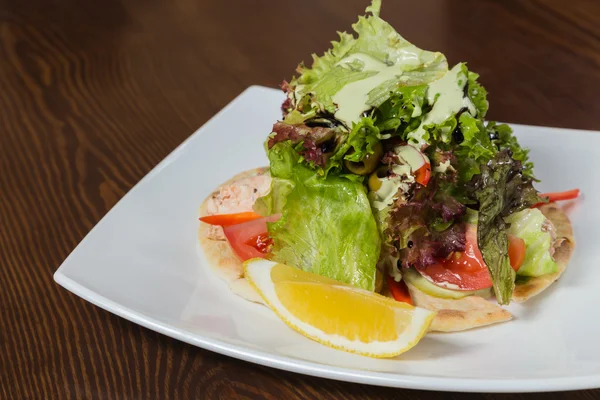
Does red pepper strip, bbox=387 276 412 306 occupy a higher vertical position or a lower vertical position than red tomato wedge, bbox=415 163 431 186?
lower

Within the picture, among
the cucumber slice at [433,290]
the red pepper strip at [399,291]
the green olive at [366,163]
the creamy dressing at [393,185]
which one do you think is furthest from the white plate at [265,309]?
the green olive at [366,163]

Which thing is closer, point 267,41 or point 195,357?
point 195,357

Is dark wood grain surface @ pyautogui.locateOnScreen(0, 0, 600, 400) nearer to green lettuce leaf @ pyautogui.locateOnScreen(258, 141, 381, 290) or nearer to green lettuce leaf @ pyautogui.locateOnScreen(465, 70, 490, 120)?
green lettuce leaf @ pyautogui.locateOnScreen(258, 141, 381, 290)

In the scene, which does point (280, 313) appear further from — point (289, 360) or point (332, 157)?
point (332, 157)

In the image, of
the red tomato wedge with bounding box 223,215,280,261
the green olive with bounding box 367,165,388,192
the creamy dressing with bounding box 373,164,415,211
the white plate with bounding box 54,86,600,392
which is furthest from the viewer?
the red tomato wedge with bounding box 223,215,280,261

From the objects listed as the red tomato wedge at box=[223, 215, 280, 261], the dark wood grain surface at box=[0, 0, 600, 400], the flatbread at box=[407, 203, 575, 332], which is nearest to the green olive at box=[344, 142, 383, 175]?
the red tomato wedge at box=[223, 215, 280, 261]

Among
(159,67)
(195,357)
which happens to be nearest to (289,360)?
(195,357)

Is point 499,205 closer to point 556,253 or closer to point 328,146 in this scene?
point 556,253

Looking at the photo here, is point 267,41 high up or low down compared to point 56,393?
up
